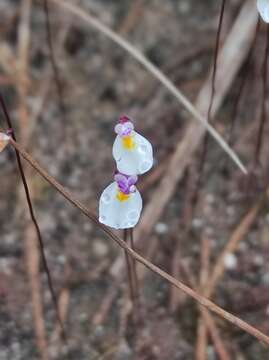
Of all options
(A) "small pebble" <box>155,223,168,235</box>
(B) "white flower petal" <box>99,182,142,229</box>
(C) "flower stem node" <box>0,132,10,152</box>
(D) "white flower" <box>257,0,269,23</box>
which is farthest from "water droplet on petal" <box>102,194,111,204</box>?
(A) "small pebble" <box>155,223,168,235</box>

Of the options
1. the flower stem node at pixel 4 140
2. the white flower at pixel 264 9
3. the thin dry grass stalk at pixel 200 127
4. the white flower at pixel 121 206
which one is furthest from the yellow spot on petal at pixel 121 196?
the thin dry grass stalk at pixel 200 127

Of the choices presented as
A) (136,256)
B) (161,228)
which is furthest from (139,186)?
(136,256)

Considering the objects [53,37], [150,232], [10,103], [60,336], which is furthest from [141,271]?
[53,37]

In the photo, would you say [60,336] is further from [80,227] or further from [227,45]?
[227,45]

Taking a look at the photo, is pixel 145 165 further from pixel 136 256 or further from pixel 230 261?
pixel 230 261

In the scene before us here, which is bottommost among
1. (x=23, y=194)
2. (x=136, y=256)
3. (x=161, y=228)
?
(x=136, y=256)

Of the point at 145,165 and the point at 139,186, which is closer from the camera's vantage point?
the point at 145,165

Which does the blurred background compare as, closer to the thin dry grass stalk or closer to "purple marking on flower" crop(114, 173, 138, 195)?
the thin dry grass stalk
